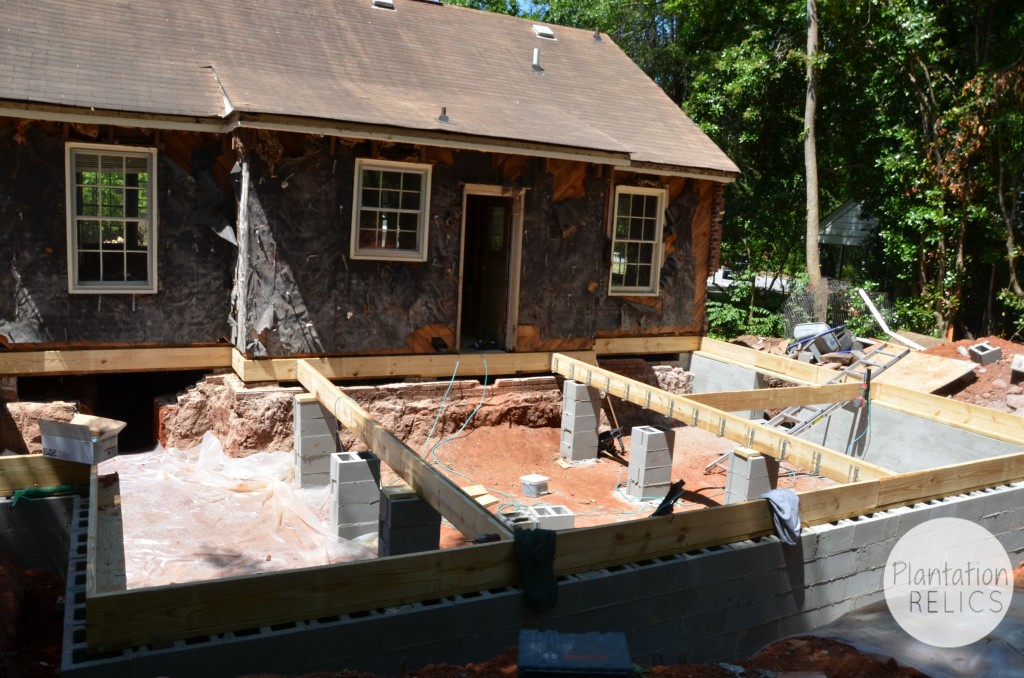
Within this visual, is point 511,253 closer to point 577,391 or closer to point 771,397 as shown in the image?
point 577,391

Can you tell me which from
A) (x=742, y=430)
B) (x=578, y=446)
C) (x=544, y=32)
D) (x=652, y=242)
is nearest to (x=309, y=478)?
(x=578, y=446)

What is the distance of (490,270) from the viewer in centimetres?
1304

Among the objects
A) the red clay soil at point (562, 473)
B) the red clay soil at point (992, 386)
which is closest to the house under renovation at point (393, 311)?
the red clay soil at point (562, 473)

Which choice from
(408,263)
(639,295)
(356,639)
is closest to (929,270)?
(639,295)

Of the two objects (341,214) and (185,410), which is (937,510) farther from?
(185,410)

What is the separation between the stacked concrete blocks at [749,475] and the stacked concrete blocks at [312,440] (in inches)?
180

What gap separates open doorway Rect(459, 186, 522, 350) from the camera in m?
11.4

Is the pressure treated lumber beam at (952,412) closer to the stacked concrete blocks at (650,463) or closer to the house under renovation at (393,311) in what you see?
the house under renovation at (393,311)

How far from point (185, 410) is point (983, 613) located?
8.91 meters

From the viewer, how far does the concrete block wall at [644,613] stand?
4508 millimetres

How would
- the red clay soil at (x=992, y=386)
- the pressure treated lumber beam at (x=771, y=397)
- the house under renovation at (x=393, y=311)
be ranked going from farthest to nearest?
the red clay soil at (x=992, y=386) < the pressure treated lumber beam at (x=771, y=397) < the house under renovation at (x=393, y=311)

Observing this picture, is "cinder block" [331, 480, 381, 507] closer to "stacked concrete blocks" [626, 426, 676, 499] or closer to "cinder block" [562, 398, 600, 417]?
"stacked concrete blocks" [626, 426, 676, 499]

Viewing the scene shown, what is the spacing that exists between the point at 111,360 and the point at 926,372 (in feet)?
40.2

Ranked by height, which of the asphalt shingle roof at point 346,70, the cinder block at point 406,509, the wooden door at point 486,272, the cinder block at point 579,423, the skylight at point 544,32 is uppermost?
the skylight at point 544,32
